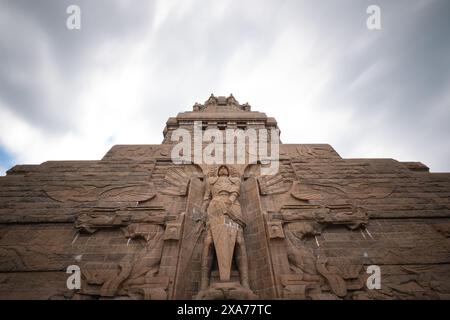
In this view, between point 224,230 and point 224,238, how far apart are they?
0.58 feet

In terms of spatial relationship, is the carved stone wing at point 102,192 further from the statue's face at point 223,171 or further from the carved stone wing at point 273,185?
the carved stone wing at point 273,185

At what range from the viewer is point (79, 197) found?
6617mm

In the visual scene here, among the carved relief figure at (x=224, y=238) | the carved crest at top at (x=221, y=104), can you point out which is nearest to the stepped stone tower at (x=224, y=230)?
the carved relief figure at (x=224, y=238)

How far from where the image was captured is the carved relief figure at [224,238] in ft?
15.3

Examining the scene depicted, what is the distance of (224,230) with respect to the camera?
5.02m

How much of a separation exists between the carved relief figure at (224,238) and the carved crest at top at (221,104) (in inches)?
420

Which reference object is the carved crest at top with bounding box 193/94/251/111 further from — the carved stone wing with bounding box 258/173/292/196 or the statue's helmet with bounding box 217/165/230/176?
the statue's helmet with bounding box 217/165/230/176

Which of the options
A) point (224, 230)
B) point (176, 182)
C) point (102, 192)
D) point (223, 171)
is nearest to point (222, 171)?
point (223, 171)

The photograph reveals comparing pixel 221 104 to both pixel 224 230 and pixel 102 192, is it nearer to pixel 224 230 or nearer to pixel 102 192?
pixel 102 192

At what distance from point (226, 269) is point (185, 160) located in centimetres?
440

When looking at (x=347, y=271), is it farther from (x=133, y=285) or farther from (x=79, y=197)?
(x=79, y=197)
